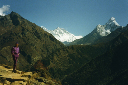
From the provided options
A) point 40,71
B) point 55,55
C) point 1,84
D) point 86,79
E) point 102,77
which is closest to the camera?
point 1,84

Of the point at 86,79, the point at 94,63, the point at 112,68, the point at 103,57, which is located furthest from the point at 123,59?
the point at 86,79

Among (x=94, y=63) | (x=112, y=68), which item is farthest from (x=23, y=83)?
(x=94, y=63)

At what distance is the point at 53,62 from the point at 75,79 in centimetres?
6367

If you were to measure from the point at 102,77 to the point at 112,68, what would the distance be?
48.1ft

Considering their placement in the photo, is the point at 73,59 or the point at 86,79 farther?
the point at 73,59

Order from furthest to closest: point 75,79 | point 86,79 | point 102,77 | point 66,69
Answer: point 66,69, point 75,79, point 86,79, point 102,77

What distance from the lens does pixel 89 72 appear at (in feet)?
399

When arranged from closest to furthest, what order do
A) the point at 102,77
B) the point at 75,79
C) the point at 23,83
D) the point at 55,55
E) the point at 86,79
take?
1. the point at 23,83
2. the point at 102,77
3. the point at 86,79
4. the point at 75,79
5. the point at 55,55

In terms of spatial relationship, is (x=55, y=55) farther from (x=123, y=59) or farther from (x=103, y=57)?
(x=123, y=59)

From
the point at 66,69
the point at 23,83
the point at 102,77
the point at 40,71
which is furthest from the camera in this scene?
the point at 66,69

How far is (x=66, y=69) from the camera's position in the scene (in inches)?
6811

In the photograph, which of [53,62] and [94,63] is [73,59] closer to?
[53,62]

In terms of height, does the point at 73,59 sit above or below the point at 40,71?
above

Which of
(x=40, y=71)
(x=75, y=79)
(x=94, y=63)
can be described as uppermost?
(x=94, y=63)
